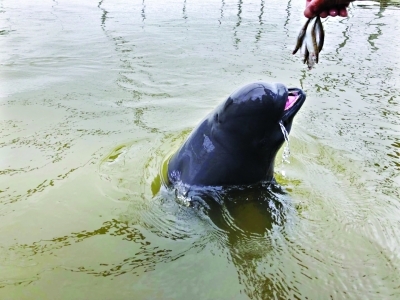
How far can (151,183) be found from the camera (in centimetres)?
383

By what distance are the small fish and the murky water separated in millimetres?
1327

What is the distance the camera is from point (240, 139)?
3355 mm

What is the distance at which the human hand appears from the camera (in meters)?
2.40

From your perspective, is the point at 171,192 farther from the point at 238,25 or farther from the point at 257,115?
the point at 238,25

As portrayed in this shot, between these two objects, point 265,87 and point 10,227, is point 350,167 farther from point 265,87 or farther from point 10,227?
point 10,227

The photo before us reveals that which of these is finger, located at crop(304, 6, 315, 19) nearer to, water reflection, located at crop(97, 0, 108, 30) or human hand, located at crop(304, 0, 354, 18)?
human hand, located at crop(304, 0, 354, 18)

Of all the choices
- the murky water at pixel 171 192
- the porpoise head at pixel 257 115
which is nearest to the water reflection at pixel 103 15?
the murky water at pixel 171 192

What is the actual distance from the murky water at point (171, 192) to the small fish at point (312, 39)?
52.2 inches

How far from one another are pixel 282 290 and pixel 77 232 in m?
1.55

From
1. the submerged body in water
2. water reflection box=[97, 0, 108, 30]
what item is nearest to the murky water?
the submerged body in water

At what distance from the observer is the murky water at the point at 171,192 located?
2.75 m

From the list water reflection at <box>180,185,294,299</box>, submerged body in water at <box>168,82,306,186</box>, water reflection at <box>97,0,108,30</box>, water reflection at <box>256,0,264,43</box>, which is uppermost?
submerged body in water at <box>168,82,306,186</box>

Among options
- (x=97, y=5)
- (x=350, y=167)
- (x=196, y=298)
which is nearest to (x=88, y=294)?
(x=196, y=298)

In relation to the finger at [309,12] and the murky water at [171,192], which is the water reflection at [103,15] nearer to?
the murky water at [171,192]
